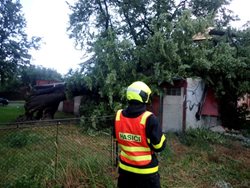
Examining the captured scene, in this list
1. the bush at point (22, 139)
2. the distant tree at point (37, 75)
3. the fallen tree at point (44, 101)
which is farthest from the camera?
the distant tree at point (37, 75)

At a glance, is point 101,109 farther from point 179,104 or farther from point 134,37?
point 134,37

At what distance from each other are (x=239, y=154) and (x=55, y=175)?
18.9ft

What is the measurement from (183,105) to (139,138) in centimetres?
831

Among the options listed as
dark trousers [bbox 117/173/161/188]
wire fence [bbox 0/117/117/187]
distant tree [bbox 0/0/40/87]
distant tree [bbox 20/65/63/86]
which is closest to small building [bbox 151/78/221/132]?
wire fence [bbox 0/117/117/187]

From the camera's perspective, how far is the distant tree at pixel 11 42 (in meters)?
21.2

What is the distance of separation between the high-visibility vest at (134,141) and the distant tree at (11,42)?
65.3ft

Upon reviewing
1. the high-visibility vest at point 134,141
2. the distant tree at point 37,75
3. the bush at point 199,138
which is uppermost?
the distant tree at point 37,75

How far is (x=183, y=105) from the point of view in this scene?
11.2 metres

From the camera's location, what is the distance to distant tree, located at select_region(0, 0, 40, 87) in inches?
835

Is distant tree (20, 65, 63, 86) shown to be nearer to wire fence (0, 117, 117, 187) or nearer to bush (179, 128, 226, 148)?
bush (179, 128, 226, 148)

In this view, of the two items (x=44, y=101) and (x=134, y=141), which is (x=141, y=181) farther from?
(x=44, y=101)

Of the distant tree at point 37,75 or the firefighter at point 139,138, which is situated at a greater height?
the distant tree at point 37,75

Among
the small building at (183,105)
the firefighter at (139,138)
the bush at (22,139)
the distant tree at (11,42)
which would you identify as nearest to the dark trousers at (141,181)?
the firefighter at (139,138)

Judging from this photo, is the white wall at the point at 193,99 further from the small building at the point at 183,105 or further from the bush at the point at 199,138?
the bush at the point at 199,138
